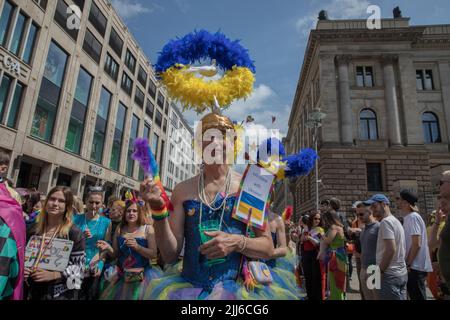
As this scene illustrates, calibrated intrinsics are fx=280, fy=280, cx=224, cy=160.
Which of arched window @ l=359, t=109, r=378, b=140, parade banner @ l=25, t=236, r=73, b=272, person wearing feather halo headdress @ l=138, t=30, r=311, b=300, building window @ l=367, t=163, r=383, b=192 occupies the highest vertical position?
arched window @ l=359, t=109, r=378, b=140

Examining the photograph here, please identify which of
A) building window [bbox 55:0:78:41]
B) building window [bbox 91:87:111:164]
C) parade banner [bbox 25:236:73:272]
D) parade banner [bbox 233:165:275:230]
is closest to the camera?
parade banner [bbox 233:165:275:230]

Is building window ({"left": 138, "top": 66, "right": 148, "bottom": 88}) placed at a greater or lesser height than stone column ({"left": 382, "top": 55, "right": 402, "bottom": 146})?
greater

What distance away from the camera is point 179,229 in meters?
2.04

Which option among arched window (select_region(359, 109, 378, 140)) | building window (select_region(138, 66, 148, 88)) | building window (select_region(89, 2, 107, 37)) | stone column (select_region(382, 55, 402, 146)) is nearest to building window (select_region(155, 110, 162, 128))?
building window (select_region(138, 66, 148, 88))

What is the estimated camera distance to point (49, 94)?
59.7 ft

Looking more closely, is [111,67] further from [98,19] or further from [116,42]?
[98,19]

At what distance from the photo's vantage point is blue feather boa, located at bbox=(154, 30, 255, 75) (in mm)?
2463

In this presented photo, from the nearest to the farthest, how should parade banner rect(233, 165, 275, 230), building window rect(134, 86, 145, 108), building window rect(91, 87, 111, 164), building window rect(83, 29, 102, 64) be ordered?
parade banner rect(233, 165, 275, 230) < building window rect(83, 29, 102, 64) < building window rect(91, 87, 111, 164) < building window rect(134, 86, 145, 108)

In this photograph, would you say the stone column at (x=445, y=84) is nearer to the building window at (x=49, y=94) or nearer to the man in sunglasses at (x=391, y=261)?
the man in sunglasses at (x=391, y=261)

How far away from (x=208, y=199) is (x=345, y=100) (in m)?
25.3

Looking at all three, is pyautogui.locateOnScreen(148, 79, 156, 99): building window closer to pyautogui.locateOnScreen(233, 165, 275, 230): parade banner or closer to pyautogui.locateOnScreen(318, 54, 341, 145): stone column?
pyautogui.locateOnScreen(318, 54, 341, 145): stone column

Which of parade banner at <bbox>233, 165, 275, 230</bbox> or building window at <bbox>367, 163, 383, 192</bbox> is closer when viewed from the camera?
parade banner at <bbox>233, 165, 275, 230</bbox>

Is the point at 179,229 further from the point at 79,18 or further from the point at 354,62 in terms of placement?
the point at 354,62

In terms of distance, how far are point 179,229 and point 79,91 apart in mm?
23005
